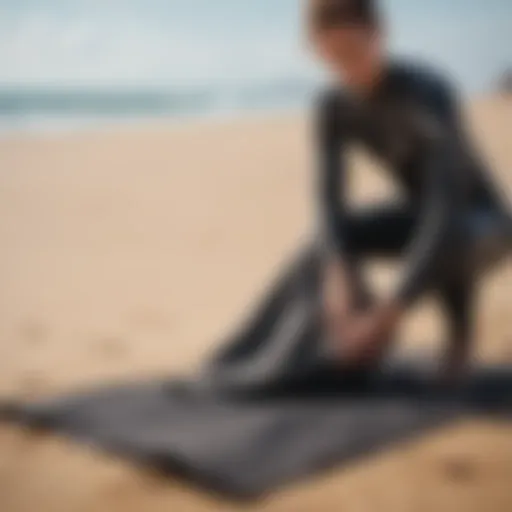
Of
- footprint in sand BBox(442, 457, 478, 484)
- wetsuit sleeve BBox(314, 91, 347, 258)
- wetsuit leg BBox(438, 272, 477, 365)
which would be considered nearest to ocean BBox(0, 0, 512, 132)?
wetsuit sleeve BBox(314, 91, 347, 258)

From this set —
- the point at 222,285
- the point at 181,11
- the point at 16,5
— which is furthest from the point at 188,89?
the point at 222,285

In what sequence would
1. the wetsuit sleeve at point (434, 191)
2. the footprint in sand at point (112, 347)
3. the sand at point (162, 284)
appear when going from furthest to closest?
the footprint in sand at point (112, 347) < the wetsuit sleeve at point (434, 191) < the sand at point (162, 284)

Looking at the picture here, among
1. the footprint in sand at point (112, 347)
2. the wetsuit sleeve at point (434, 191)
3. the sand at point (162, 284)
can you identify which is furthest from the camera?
the footprint in sand at point (112, 347)

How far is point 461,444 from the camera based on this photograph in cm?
104

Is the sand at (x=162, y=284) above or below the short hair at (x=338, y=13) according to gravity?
below

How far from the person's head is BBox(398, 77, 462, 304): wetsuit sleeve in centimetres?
7

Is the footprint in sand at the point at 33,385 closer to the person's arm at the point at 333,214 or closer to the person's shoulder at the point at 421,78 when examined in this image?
the person's arm at the point at 333,214

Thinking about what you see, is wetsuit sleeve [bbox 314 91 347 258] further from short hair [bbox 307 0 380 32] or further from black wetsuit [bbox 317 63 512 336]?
short hair [bbox 307 0 380 32]

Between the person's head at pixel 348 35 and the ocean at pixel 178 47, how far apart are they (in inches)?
0.7

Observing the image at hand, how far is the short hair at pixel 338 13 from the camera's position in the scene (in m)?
1.00

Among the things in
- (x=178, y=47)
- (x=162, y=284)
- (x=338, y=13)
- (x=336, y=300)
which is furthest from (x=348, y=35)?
(x=162, y=284)

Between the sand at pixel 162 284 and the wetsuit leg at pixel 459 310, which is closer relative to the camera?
the sand at pixel 162 284

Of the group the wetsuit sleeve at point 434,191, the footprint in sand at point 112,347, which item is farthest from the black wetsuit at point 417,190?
the footprint in sand at point 112,347

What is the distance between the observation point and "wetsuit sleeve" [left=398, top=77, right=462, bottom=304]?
1059 millimetres
